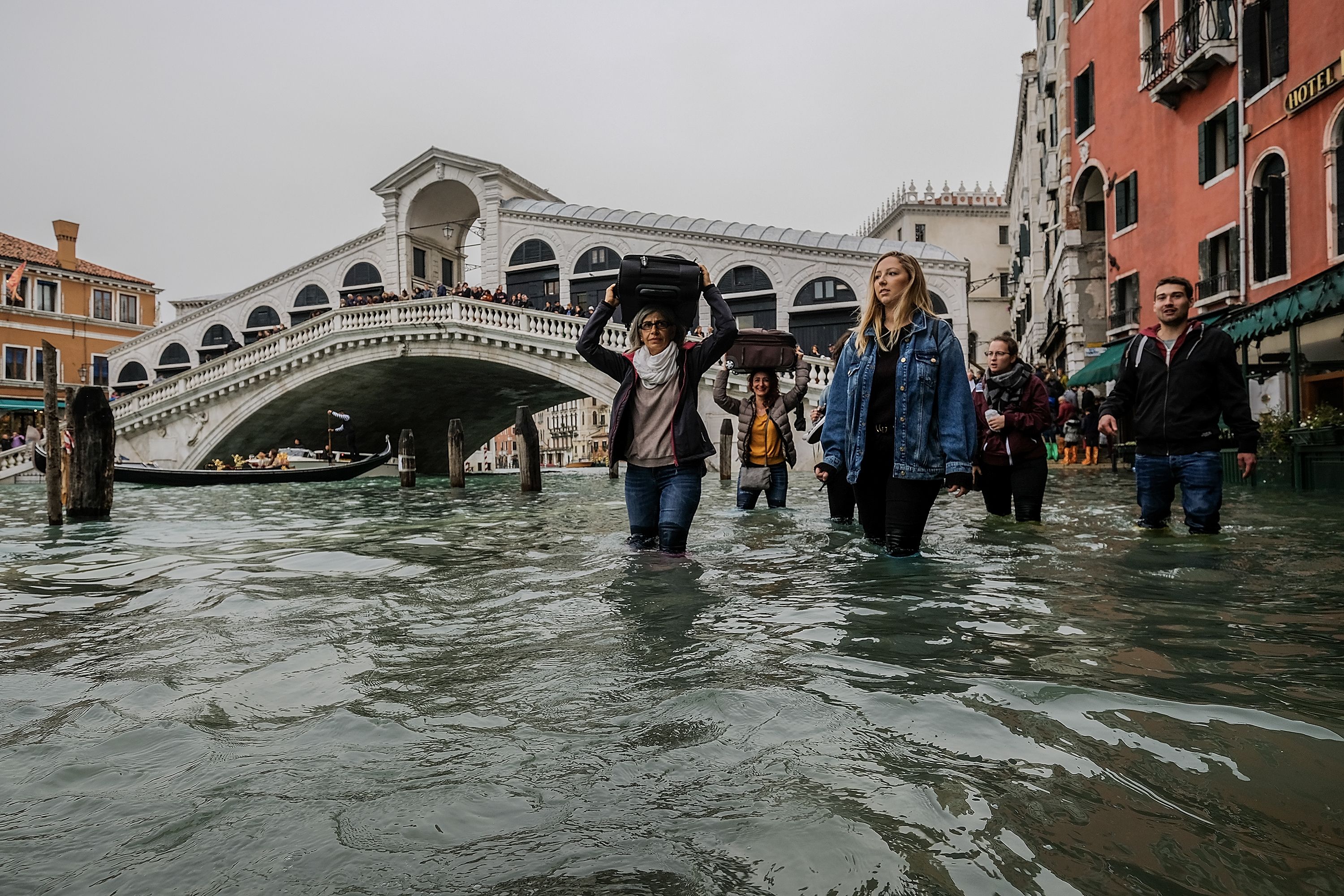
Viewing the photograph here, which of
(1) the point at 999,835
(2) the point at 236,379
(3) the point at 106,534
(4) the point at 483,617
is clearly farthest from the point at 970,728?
(2) the point at 236,379

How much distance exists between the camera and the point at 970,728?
1.99m

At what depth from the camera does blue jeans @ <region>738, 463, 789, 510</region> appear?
7766mm

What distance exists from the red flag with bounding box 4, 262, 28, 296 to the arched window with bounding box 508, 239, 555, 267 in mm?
17819

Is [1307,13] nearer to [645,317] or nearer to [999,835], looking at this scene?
[645,317]

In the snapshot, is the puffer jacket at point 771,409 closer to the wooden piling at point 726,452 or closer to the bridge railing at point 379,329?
the wooden piling at point 726,452

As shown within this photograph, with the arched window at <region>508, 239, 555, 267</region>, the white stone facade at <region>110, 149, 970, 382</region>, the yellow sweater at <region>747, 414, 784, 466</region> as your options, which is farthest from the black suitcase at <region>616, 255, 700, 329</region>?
the arched window at <region>508, 239, 555, 267</region>

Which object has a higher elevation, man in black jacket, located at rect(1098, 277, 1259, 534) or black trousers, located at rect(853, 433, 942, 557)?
man in black jacket, located at rect(1098, 277, 1259, 534)

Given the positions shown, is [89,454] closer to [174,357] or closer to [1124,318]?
[1124,318]

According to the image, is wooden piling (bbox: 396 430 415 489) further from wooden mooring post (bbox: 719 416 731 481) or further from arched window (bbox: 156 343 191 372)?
arched window (bbox: 156 343 191 372)

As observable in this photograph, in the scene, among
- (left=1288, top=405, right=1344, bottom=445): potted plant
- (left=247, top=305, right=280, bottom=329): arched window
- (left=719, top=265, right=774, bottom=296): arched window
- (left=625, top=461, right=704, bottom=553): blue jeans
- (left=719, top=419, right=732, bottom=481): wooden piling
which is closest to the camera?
(left=625, top=461, right=704, bottom=553): blue jeans

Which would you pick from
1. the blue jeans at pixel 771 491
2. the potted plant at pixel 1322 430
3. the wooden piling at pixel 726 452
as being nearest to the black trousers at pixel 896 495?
the blue jeans at pixel 771 491

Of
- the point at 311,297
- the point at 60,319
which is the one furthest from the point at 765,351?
the point at 60,319

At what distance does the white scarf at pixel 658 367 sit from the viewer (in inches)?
182

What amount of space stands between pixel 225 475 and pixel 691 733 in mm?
17564
